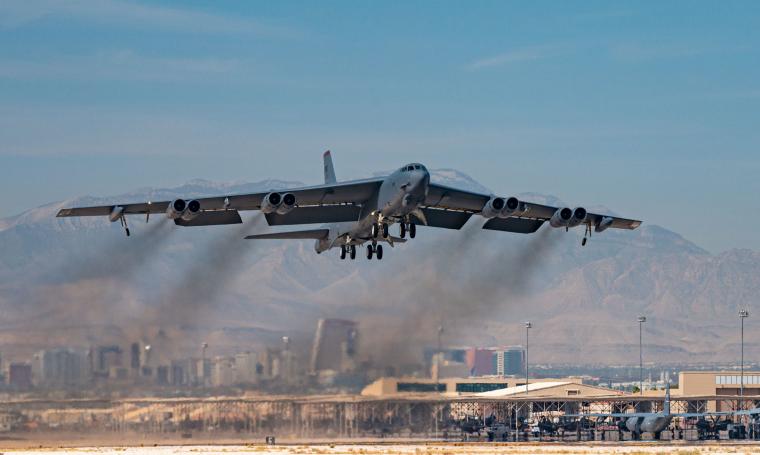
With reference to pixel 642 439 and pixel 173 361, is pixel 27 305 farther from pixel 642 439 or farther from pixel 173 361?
pixel 642 439

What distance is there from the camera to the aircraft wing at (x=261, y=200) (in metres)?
→ 63.0

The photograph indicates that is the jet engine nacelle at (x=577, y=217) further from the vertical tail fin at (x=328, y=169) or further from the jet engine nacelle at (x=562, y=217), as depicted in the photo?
the vertical tail fin at (x=328, y=169)

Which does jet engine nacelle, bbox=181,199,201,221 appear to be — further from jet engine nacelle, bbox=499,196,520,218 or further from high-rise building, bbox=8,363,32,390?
jet engine nacelle, bbox=499,196,520,218

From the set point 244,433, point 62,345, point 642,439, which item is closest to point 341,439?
point 244,433

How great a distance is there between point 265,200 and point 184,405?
1521cm

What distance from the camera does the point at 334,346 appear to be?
242 feet

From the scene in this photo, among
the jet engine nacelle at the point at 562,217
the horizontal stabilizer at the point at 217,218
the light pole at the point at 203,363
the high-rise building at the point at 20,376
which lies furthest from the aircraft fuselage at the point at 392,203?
the high-rise building at the point at 20,376

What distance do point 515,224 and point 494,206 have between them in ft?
35.0

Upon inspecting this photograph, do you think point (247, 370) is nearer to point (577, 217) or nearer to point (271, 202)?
point (271, 202)

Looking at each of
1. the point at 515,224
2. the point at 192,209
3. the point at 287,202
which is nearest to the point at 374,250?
the point at 515,224

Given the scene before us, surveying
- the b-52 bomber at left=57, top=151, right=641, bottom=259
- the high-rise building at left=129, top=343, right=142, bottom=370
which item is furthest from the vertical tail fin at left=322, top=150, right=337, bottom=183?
the high-rise building at left=129, top=343, right=142, bottom=370

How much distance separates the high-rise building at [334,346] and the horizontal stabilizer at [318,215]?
638 cm

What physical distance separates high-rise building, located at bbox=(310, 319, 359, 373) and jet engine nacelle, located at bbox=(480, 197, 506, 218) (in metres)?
13.4

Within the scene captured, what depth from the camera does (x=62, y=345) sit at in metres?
67.3
